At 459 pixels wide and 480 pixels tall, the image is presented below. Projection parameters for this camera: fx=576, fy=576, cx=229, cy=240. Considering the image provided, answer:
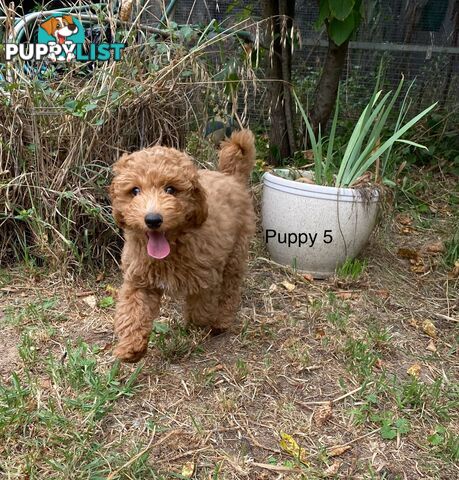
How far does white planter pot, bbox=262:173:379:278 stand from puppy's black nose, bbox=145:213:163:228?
1502 mm

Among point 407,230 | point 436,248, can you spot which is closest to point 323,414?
point 436,248

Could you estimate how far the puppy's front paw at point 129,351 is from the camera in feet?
8.06

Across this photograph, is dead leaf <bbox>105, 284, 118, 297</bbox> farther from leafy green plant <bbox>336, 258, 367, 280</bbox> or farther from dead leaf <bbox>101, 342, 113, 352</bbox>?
leafy green plant <bbox>336, 258, 367, 280</bbox>

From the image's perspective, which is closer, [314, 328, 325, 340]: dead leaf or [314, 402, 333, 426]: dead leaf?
[314, 402, 333, 426]: dead leaf

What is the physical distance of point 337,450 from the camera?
225 cm

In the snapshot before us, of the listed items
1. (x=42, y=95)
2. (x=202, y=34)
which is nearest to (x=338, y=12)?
(x=202, y=34)

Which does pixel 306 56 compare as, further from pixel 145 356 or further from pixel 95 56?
pixel 145 356

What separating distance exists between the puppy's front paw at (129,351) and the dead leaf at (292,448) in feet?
2.26

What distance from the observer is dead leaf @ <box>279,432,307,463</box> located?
220 centimetres

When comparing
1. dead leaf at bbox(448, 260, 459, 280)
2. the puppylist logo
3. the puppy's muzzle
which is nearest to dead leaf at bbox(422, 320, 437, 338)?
dead leaf at bbox(448, 260, 459, 280)

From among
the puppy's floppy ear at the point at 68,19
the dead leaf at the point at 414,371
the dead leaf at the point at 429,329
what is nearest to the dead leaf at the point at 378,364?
the dead leaf at the point at 414,371

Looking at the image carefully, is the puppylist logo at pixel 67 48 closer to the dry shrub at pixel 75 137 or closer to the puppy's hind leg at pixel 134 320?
the dry shrub at pixel 75 137

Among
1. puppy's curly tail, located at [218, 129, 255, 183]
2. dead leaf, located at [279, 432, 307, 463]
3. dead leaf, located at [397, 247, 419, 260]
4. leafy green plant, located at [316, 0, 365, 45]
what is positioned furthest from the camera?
dead leaf, located at [397, 247, 419, 260]

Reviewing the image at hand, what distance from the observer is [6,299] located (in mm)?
3254
